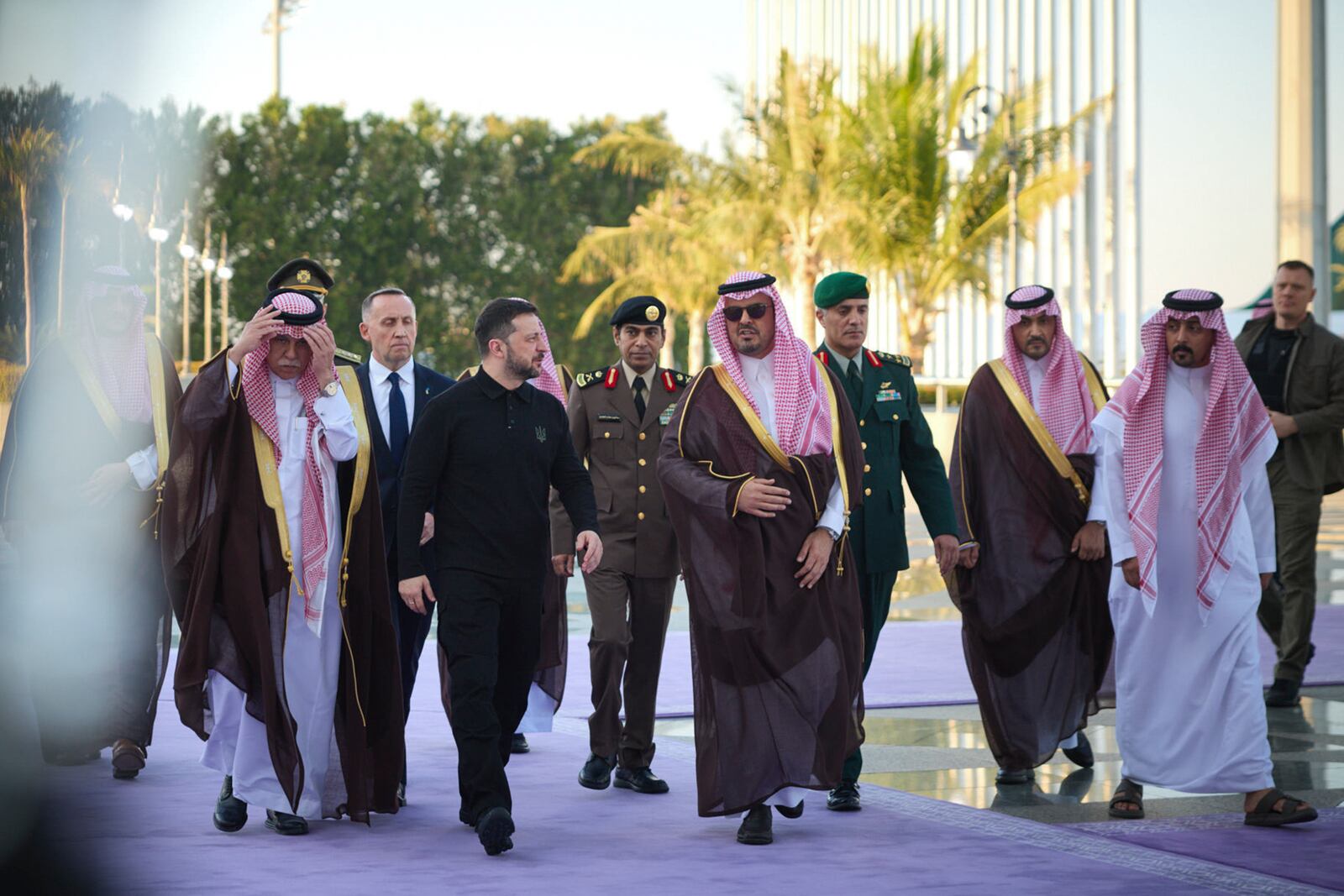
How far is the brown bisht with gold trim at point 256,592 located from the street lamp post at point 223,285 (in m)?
0.33

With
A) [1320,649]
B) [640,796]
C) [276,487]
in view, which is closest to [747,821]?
[640,796]

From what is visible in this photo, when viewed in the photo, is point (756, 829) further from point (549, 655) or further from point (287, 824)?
point (549, 655)

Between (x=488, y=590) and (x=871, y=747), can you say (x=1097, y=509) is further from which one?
(x=488, y=590)

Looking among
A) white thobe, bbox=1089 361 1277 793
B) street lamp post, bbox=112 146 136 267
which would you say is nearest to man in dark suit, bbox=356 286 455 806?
white thobe, bbox=1089 361 1277 793

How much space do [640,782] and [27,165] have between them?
16.3ft

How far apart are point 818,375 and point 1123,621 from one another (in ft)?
4.64

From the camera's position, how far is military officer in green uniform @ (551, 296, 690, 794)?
6.32m

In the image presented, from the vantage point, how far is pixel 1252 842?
16.9 feet

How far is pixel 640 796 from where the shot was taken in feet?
20.1

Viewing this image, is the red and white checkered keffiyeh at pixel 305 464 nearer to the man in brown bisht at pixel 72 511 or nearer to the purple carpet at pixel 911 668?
the man in brown bisht at pixel 72 511

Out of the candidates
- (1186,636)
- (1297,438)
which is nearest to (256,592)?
(1186,636)

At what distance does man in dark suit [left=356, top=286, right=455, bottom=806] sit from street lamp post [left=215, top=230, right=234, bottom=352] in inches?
45.3

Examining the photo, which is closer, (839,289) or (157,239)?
(157,239)

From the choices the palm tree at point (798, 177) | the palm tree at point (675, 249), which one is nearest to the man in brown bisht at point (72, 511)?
the palm tree at point (798, 177)
